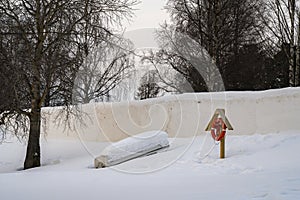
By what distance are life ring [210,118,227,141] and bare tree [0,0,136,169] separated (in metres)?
4.02

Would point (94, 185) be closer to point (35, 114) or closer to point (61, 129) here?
point (35, 114)

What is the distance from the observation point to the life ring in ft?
26.0

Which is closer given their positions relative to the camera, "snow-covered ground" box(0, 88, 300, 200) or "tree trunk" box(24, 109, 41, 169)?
"snow-covered ground" box(0, 88, 300, 200)

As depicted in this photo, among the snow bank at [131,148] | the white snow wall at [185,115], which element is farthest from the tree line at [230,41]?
the snow bank at [131,148]

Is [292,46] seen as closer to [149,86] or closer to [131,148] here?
[149,86]

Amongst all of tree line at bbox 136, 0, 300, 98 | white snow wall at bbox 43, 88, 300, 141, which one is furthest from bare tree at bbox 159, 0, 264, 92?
white snow wall at bbox 43, 88, 300, 141

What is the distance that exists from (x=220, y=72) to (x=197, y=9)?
3598 mm

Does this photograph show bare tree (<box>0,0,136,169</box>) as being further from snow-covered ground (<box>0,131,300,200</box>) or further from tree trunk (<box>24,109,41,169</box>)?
snow-covered ground (<box>0,131,300,200</box>)

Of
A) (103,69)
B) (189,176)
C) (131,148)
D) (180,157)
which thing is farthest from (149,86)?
(189,176)

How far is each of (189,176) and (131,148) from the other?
11.1ft

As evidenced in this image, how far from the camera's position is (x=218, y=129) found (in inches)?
316

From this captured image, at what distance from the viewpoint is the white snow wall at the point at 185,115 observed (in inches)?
356

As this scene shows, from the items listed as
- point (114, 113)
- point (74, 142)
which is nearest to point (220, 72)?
point (114, 113)

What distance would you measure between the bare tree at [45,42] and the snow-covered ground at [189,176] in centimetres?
201
